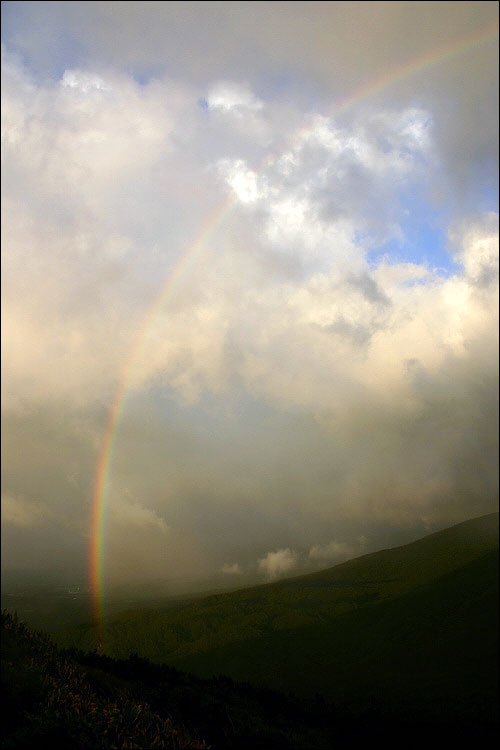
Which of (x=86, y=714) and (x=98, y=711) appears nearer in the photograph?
(x=86, y=714)

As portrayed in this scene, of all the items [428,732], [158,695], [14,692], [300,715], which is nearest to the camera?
[14,692]

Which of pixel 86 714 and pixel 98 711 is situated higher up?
pixel 86 714

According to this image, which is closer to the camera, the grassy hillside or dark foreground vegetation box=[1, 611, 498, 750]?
the grassy hillside

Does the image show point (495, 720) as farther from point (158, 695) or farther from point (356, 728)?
point (158, 695)

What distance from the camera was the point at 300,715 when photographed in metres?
59.6

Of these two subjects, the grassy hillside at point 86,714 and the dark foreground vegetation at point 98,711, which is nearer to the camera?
the grassy hillside at point 86,714

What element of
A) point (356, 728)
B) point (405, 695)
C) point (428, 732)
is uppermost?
point (356, 728)

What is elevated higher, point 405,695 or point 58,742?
point 58,742

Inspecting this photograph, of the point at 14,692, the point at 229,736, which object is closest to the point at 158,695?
the point at 229,736

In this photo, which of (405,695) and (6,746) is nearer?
(6,746)

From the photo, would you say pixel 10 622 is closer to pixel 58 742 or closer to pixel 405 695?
pixel 58 742

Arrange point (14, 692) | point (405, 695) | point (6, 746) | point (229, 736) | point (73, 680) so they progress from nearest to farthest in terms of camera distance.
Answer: point (6, 746) < point (14, 692) < point (73, 680) < point (229, 736) < point (405, 695)

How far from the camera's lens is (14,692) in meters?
18.2

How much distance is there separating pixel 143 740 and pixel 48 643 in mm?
22045
